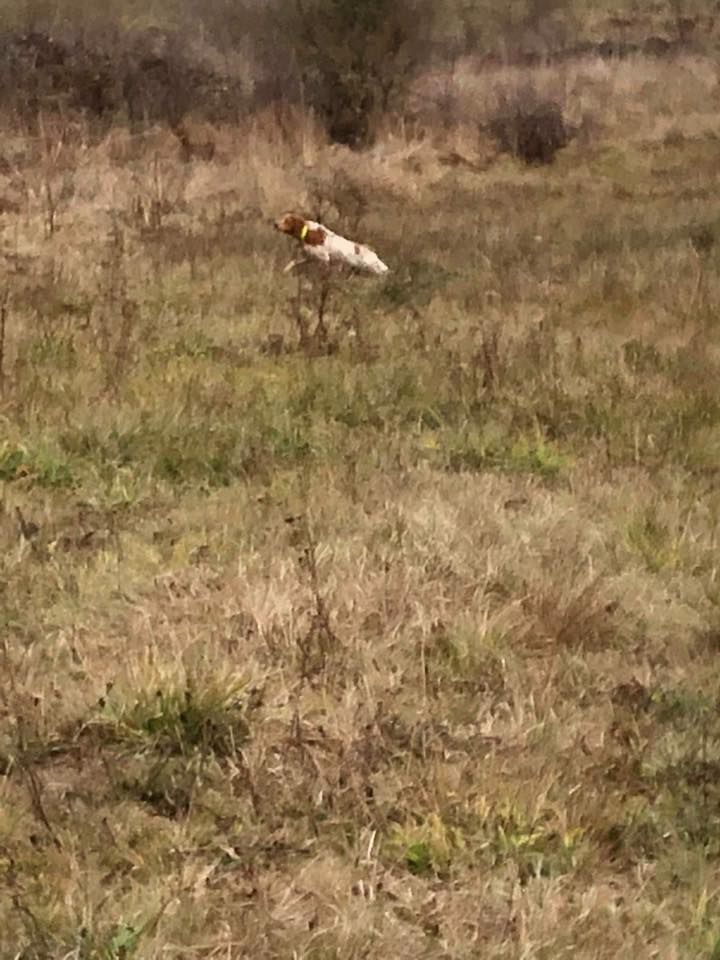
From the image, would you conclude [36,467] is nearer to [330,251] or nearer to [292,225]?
[330,251]

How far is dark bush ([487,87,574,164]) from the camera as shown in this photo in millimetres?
12961

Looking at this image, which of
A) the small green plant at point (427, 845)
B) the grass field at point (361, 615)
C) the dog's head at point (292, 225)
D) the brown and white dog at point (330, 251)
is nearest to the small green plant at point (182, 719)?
the grass field at point (361, 615)

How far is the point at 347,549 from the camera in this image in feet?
12.9

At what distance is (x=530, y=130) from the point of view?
13086 millimetres

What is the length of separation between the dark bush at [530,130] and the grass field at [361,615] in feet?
18.1

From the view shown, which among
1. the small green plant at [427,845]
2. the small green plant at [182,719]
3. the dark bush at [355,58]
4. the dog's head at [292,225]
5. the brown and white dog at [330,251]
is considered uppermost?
the dark bush at [355,58]

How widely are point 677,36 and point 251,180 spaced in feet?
48.2

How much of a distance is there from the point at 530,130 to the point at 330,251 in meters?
6.05

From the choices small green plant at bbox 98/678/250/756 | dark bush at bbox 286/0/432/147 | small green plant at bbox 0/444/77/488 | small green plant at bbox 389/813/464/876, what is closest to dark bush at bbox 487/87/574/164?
dark bush at bbox 286/0/432/147

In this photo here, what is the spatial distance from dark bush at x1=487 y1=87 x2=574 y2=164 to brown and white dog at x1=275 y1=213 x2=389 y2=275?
5.49m

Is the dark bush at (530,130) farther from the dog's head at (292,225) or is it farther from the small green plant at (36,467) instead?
the small green plant at (36,467)

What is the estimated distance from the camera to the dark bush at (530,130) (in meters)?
13.0

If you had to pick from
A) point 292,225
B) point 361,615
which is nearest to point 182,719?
point 361,615

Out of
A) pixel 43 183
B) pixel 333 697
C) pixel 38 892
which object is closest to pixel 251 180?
pixel 43 183
